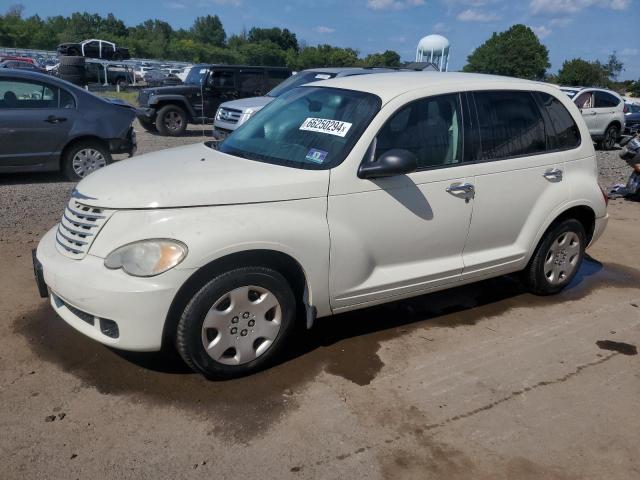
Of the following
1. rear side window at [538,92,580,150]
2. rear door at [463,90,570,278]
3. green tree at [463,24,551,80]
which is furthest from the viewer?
green tree at [463,24,551,80]

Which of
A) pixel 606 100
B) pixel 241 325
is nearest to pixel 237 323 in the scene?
pixel 241 325

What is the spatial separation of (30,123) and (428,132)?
6.31 meters

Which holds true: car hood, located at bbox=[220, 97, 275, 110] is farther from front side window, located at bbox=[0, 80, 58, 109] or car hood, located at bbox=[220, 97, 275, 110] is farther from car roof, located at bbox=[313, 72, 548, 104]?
car roof, located at bbox=[313, 72, 548, 104]

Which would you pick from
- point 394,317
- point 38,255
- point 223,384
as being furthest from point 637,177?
point 38,255

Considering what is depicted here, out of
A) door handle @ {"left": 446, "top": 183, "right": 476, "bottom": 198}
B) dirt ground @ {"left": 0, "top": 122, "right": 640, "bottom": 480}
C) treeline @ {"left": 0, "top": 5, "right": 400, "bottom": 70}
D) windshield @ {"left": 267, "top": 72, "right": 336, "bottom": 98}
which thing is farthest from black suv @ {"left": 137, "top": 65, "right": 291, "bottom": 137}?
treeline @ {"left": 0, "top": 5, "right": 400, "bottom": 70}

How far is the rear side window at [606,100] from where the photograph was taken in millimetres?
17188

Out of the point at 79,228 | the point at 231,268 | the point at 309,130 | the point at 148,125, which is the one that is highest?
the point at 309,130

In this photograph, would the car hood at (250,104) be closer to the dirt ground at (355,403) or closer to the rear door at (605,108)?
the dirt ground at (355,403)

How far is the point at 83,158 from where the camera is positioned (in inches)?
345

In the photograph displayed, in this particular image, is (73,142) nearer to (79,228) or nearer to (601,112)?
(79,228)

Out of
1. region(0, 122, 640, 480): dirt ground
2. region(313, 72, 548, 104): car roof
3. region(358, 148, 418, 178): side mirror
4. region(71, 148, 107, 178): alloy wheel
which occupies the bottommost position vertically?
region(0, 122, 640, 480): dirt ground

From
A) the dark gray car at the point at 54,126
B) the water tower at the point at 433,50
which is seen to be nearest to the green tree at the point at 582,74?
the water tower at the point at 433,50

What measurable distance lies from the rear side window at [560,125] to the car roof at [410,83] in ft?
0.59

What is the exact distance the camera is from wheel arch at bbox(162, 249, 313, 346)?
3.30m
